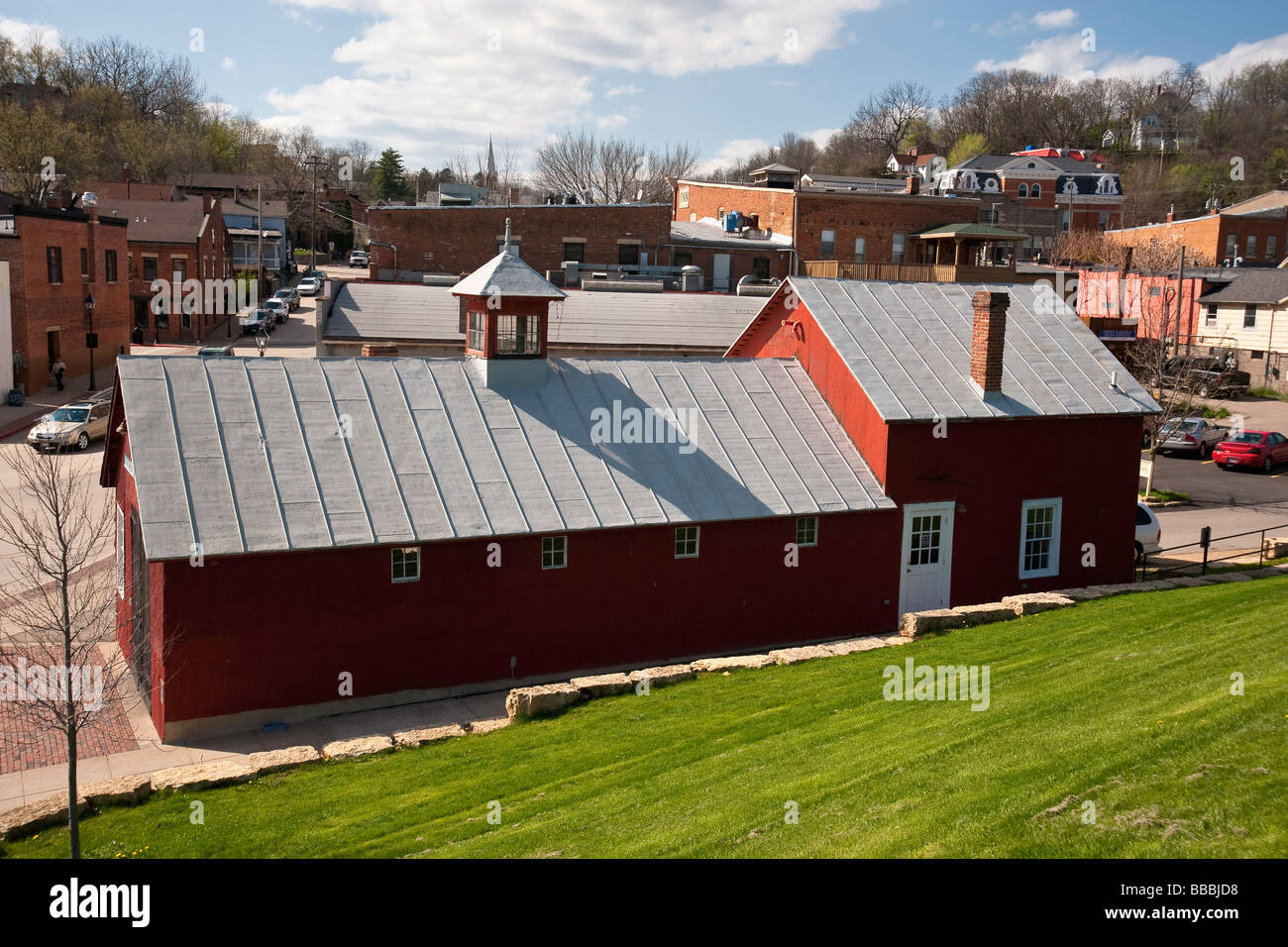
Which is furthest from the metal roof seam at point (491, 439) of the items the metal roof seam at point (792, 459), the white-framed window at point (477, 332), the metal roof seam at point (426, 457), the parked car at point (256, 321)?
the parked car at point (256, 321)

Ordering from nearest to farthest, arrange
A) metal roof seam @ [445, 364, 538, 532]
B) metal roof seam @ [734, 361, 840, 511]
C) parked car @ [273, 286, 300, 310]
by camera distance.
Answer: metal roof seam @ [445, 364, 538, 532], metal roof seam @ [734, 361, 840, 511], parked car @ [273, 286, 300, 310]

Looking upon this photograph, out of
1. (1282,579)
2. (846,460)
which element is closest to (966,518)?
(846,460)

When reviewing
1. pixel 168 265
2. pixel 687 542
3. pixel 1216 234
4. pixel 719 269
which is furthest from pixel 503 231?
pixel 1216 234

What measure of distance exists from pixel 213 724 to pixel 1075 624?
47.4 feet

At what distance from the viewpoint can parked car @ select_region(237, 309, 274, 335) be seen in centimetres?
6197

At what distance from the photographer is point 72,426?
35500 millimetres

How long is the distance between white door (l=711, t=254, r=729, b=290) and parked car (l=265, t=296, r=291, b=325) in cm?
3013

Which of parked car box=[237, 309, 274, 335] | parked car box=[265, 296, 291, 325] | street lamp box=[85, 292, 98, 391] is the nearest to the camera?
street lamp box=[85, 292, 98, 391]

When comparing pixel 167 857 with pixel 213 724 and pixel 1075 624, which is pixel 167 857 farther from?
pixel 1075 624

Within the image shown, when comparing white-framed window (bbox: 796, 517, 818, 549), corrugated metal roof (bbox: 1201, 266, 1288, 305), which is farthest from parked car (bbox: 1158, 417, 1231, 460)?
white-framed window (bbox: 796, 517, 818, 549)

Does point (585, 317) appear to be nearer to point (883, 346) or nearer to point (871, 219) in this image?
point (883, 346)

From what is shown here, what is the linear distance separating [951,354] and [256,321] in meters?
50.4

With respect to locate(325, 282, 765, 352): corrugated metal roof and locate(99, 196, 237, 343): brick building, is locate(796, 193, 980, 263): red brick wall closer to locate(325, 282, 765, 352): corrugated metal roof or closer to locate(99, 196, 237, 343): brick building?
locate(325, 282, 765, 352): corrugated metal roof

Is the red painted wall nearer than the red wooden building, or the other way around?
the red painted wall
